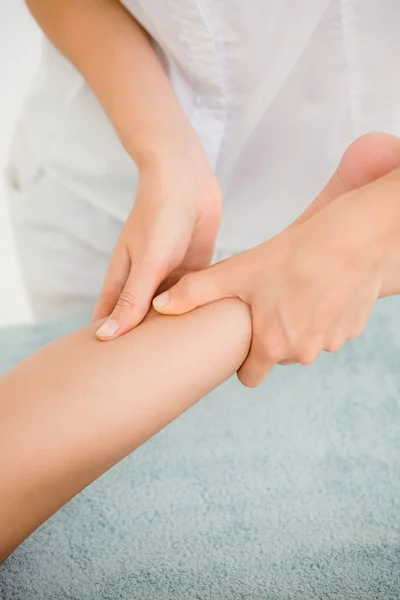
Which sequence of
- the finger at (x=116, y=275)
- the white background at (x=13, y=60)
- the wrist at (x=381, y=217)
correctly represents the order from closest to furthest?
the wrist at (x=381, y=217) → the finger at (x=116, y=275) → the white background at (x=13, y=60)

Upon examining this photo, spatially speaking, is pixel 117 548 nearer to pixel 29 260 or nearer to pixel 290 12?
pixel 29 260

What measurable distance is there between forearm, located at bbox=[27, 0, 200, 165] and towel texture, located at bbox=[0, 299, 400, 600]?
12.8 inches

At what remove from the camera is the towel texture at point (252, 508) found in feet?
2.35

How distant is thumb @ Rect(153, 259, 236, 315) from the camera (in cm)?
74

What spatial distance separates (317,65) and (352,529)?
54 cm

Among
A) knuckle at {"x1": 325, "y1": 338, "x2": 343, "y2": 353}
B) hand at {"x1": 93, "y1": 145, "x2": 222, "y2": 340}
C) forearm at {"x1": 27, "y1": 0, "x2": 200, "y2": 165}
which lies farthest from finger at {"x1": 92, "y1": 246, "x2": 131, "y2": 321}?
knuckle at {"x1": 325, "y1": 338, "x2": 343, "y2": 353}

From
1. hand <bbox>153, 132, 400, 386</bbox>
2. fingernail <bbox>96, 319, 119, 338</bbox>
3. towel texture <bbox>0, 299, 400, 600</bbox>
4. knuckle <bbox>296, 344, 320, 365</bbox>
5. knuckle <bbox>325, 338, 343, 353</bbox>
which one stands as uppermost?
fingernail <bbox>96, 319, 119, 338</bbox>

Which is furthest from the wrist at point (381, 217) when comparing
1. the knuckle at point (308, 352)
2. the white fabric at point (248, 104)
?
the white fabric at point (248, 104)

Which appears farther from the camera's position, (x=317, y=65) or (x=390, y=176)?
(x=317, y=65)

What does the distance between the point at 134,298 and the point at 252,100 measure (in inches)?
11.9

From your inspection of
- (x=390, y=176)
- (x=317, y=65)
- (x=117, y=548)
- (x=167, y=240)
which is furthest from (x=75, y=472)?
(x=317, y=65)

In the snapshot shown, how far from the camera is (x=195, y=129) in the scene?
91cm

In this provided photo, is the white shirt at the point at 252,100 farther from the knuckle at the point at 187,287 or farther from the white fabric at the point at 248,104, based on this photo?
the knuckle at the point at 187,287

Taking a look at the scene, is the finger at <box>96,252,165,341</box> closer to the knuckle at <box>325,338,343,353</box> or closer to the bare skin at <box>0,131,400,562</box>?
the bare skin at <box>0,131,400,562</box>
